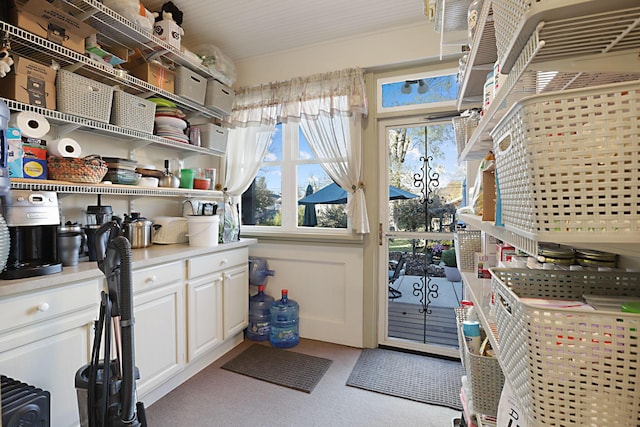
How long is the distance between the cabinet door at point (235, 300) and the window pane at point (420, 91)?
1.97 meters

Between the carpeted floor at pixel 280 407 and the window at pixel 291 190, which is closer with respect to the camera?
the carpeted floor at pixel 280 407

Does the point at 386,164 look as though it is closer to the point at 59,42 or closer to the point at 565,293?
the point at 565,293

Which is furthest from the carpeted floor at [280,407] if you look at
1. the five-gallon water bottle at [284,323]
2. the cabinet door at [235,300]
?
the five-gallon water bottle at [284,323]

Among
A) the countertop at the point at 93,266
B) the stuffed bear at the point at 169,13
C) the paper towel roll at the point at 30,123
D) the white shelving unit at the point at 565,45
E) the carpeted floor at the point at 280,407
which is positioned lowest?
the carpeted floor at the point at 280,407

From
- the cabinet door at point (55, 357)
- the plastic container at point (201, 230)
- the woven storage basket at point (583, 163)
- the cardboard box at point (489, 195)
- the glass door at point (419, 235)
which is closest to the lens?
the woven storage basket at point (583, 163)

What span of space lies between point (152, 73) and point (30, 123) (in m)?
0.91

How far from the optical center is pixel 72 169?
1799 mm

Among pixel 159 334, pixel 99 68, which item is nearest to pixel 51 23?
pixel 99 68

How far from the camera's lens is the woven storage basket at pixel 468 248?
1.82 m

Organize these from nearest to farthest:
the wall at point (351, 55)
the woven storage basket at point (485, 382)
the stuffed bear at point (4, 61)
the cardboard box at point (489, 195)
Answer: the cardboard box at point (489, 195) → the woven storage basket at point (485, 382) → the stuffed bear at point (4, 61) → the wall at point (351, 55)

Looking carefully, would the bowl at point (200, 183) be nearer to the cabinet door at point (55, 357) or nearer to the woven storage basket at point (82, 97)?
the woven storage basket at point (82, 97)

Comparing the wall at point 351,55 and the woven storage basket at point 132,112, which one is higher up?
the wall at point 351,55

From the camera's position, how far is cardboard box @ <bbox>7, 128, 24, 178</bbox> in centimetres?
154

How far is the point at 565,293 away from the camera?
0.86 metres
